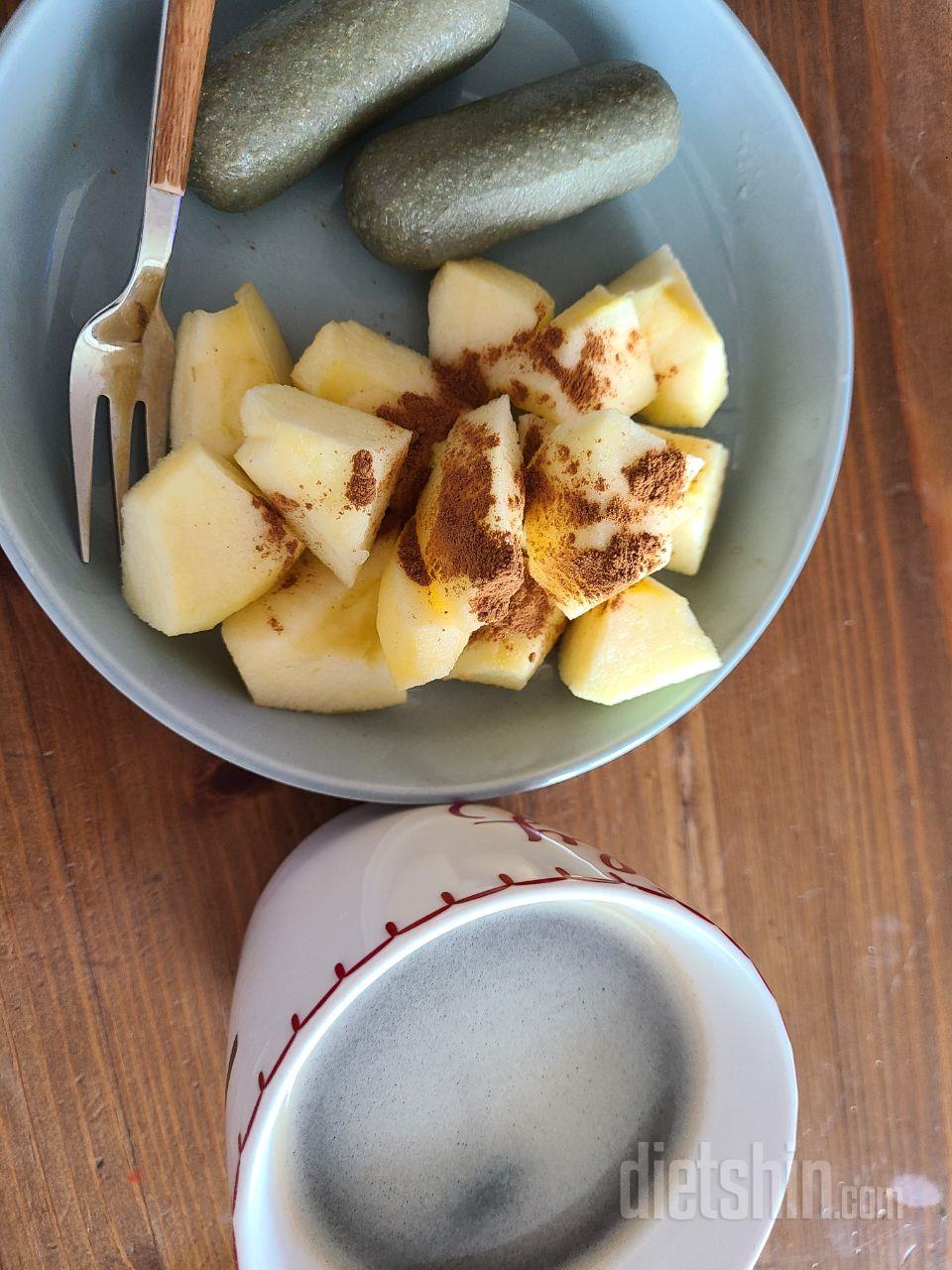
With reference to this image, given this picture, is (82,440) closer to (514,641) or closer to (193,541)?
(193,541)

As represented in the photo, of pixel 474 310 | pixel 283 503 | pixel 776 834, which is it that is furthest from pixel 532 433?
pixel 776 834

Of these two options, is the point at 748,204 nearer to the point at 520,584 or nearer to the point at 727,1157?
the point at 520,584

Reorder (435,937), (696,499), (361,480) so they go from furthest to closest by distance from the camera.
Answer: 1. (696,499)
2. (361,480)
3. (435,937)

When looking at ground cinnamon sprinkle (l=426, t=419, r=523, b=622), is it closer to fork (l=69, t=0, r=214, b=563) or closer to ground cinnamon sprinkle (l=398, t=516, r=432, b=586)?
ground cinnamon sprinkle (l=398, t=516, r=432, b=586)

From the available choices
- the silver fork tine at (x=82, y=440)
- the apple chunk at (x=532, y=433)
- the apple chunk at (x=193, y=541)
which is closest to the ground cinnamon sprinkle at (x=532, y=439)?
the apple chunk at (x=532, y=433)

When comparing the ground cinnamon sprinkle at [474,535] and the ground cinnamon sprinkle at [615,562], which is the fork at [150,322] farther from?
the ground cinnamon sprinkle at [615,562]

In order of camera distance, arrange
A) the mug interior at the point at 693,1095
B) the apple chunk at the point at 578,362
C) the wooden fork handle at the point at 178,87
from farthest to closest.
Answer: the apple chunk at the point at 578,362 → the wooden fork handle at the point at 178,87 → the mug interior at the point at 693,1095

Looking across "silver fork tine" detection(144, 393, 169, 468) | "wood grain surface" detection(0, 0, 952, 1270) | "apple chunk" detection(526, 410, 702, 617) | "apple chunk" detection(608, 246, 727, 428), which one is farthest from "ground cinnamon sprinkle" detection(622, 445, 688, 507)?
"silver fork tine" detection(144, 393, 169, 468)
